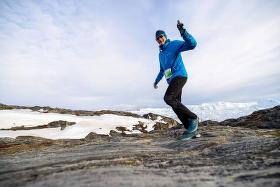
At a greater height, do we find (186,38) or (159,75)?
(186,38)

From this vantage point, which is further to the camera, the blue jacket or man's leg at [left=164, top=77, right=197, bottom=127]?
the blue jacket

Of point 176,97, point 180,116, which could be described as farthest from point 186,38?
point 180,116

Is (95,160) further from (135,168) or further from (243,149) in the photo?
(243,149)

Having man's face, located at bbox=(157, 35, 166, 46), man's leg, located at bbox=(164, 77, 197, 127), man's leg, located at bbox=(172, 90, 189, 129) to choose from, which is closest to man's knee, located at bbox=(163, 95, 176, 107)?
man's leg, located at bbox=(164, 77, 197, 127)

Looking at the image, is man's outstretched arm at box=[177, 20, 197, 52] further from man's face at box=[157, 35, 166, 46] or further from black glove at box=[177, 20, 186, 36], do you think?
man's face at box=[157, 35, 166, 46]

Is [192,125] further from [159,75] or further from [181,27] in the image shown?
[181,27]

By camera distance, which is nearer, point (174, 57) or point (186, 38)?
point (186, 38)

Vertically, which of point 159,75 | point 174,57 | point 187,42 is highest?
point 187,42

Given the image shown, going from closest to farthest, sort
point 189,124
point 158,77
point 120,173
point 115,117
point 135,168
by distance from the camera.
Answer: point 120,173 < point 135,168 < point 189,124 < point 158,77 < point 115,117

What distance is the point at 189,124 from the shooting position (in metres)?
10.3

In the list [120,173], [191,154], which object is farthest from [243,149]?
[120,173]

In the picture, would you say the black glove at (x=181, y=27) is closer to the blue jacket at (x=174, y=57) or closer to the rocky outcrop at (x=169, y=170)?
the blue jacket at (x=174, y=57)

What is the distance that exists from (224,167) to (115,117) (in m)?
36.4

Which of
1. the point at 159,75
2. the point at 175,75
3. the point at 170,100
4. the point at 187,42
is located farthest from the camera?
the point at 159,75
